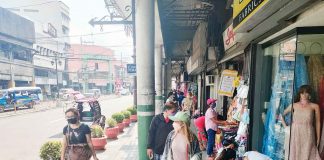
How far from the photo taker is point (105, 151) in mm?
9367

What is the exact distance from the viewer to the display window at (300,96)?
3867 mm

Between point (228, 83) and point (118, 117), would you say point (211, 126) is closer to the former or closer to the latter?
point (228, 83)

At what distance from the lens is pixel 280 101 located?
14.9ft

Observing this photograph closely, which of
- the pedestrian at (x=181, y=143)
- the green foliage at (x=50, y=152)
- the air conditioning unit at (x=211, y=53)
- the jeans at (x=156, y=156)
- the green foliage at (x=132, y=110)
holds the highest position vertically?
the air conditioning unit at (x=211, y=53)

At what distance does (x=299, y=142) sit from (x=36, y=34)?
5086 cm

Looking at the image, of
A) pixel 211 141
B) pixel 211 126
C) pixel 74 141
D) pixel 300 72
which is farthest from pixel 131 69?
pixel 300 72

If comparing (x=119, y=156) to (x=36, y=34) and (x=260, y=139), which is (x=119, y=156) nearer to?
(x=260, y=139)

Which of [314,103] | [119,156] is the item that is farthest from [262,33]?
[119,156]

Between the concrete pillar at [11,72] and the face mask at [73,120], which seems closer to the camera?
the face mask at [73,120]

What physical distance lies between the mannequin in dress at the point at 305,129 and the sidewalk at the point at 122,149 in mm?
5505

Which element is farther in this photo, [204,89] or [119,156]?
[204,89]

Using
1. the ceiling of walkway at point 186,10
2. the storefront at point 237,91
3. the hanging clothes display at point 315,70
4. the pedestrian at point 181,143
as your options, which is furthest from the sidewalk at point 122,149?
the hanging clothes display at point 315,70

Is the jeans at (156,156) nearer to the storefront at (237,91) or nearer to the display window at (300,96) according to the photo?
the storefront at (237,91)

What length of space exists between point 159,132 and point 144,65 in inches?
56.4
